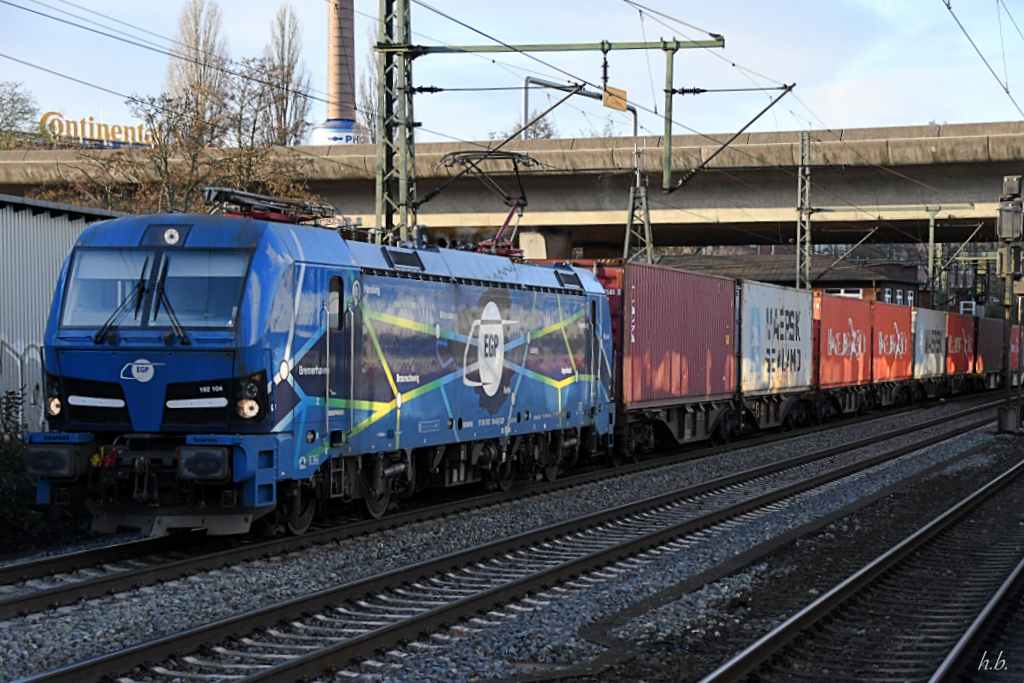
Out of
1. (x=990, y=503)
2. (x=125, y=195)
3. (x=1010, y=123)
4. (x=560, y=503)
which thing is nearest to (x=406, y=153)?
(x=560, y=503)

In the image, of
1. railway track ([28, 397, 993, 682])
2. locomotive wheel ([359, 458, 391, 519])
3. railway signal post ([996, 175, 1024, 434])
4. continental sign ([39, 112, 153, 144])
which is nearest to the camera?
railway track ([28, 397, 993, 682])

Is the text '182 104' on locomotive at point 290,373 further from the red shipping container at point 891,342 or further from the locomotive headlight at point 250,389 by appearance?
the red shipping container at point 891,342

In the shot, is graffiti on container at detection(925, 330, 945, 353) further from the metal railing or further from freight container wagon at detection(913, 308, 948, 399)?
the metal railing

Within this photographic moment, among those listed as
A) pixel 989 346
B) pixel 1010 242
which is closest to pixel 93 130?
pixel 989 346

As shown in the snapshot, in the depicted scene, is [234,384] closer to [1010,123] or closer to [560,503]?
[560,503]

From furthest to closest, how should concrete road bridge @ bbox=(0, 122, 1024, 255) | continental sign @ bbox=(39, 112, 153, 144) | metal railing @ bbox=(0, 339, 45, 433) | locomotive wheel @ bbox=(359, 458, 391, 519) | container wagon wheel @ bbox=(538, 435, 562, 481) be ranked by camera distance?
continental sign @ bbox=(39, 112, 153, 144) < concrete road bridge @ bbox=(0, 122, 1024, 255) < container wagon wheel @ bbox=(538, 435, 562, 481) < metal railing @ bbox=(0, 339, 45, 433) < locomotive wheel @ bbox=(359, 458, 391, 519)

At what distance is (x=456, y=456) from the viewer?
16.4m

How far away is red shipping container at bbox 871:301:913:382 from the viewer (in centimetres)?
3944

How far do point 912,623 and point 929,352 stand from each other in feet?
130

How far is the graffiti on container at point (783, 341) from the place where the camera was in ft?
97.2

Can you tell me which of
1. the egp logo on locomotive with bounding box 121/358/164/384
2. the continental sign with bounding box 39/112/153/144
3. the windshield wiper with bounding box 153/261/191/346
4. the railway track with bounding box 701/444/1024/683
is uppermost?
the continental sign with bounding box 39/112/153/144

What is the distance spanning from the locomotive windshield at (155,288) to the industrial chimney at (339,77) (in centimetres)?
5934

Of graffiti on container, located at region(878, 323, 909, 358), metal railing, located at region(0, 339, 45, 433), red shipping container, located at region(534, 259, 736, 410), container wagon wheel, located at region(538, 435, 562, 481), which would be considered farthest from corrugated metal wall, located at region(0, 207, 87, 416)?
graffiti on container, located at region(878, 323, 909, 358)

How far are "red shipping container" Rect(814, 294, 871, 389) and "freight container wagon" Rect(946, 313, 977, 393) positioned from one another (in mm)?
14571
